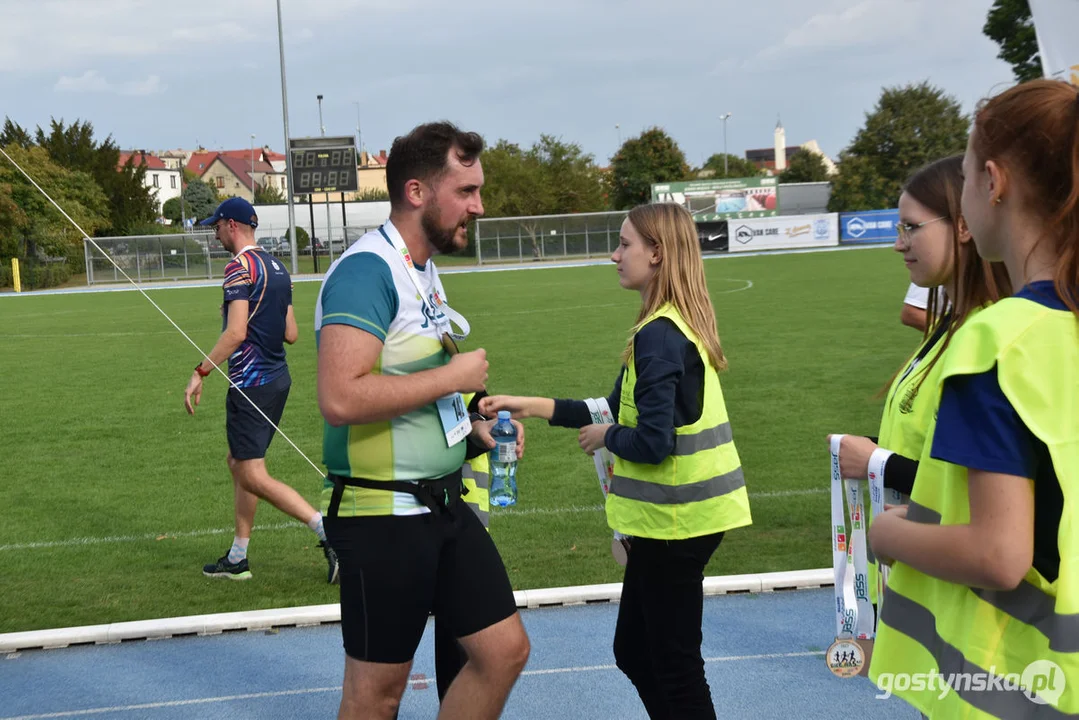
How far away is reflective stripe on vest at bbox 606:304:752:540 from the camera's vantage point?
3268 millimetres

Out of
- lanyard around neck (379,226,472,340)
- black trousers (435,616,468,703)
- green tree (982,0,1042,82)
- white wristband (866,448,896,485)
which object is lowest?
black trousers (435,616,468,703)

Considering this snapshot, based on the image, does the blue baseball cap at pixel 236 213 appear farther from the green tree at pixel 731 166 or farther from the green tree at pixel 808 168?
the green tree at pixel 731 166

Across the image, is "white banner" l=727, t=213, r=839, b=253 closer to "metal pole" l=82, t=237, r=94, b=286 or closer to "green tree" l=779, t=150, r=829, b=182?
"metal pole" l=82, t=237, r=94, b=286

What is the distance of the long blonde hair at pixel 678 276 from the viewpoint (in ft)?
10.8

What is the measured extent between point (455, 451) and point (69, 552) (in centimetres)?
484

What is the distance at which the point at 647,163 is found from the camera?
74.4 meters

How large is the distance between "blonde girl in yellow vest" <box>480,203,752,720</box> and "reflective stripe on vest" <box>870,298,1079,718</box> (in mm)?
1342

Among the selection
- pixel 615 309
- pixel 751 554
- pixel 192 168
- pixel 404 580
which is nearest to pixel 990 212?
pixel 404 580

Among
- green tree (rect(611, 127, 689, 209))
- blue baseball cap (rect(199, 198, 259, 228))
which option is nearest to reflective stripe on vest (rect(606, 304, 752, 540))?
blue baseball cap (rect(199, 198, 259, 228))

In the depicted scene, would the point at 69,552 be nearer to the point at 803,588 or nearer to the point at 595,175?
the point at 803,588

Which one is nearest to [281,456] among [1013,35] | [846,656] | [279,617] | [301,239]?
[279,617]

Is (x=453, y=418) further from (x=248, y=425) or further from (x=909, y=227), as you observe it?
(x=248, y=425)

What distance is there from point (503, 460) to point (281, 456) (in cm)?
650

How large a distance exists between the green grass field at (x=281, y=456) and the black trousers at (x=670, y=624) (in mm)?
2430
